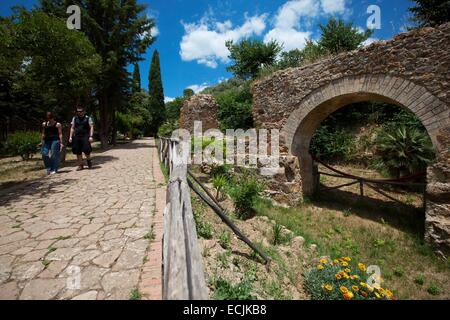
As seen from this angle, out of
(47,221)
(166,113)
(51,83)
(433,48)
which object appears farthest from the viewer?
(166,113)

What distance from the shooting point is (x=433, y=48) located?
15.1 feet

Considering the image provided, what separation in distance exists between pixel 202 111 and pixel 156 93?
24.3 m

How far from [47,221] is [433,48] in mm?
8115

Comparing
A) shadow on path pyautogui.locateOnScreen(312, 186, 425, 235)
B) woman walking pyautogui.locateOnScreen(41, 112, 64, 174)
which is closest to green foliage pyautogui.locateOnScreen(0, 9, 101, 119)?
woman walking pyautogui.locateOnScreen(41, 112, 64, 174)

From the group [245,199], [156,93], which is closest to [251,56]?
[245,199]

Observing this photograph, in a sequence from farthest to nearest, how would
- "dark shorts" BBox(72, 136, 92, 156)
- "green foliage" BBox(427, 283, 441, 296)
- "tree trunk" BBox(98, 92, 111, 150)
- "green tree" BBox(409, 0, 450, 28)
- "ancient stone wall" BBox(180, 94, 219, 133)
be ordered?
1. "tree trunk" BBox(98, 92, 111, 150)
2. "ancient stone wall" BBox(180, 94, 219, 133)
3. "green tree" BBox(409, 0, 450, 28)
4. "dark shorts" BBox(72, 136, 92, 156)
5. "green foliage" BBox(427, 283, 441, 296)

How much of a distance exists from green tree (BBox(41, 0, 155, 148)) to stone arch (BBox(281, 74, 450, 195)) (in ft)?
39.3

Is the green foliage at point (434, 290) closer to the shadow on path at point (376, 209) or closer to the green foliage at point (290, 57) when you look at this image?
the shadow on path at point (376, 209)

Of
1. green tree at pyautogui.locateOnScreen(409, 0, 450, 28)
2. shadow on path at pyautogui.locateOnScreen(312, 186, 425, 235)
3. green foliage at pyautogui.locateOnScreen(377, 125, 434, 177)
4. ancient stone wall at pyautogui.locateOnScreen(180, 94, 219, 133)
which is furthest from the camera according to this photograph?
ancient stone wall at pyautogui.locateOnScreen(180, 94, 219, 133)

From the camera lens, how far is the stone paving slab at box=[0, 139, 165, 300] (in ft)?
6.65

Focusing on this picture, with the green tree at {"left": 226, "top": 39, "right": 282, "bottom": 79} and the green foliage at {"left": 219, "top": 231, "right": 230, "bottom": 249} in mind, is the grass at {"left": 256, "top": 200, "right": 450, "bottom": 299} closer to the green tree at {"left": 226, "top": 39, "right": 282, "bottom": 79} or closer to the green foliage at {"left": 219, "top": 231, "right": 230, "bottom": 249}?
the green foliage at {"left": 219, "top": 231, "right": 230, "bottom": 249}

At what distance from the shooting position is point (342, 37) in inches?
507

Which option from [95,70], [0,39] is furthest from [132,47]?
[0,39]
